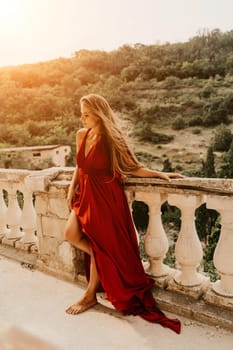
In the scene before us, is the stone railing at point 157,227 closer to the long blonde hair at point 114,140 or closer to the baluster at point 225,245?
the baluster at point 225,245

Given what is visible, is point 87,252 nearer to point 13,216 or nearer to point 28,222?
point 28,222

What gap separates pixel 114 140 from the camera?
249 centimetres

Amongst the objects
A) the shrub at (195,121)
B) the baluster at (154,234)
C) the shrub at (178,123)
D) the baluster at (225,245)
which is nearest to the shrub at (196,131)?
the shrub at (195,121)

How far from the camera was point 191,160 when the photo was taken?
3909 cm

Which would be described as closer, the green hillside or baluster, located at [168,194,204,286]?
baluster, located at [168,194,204,286]

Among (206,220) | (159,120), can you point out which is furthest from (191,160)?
(206,220)

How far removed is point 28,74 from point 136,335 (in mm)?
53715

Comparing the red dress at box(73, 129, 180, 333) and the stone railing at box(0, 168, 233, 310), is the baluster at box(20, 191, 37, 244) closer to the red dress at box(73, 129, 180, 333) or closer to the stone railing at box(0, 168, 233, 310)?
the stone railing at box(0, 168, 233, 310)

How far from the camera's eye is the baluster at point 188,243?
2.33m

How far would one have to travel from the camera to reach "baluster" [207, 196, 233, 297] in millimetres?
2143

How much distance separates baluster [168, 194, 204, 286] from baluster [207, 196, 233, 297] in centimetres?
16

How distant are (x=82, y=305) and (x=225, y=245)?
104cm

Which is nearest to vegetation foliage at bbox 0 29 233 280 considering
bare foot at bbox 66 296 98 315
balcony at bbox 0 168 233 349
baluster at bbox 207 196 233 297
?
balcony at bbox 0 168 233 349

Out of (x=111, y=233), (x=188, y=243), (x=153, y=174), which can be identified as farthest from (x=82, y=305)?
(x=153, y=174)
